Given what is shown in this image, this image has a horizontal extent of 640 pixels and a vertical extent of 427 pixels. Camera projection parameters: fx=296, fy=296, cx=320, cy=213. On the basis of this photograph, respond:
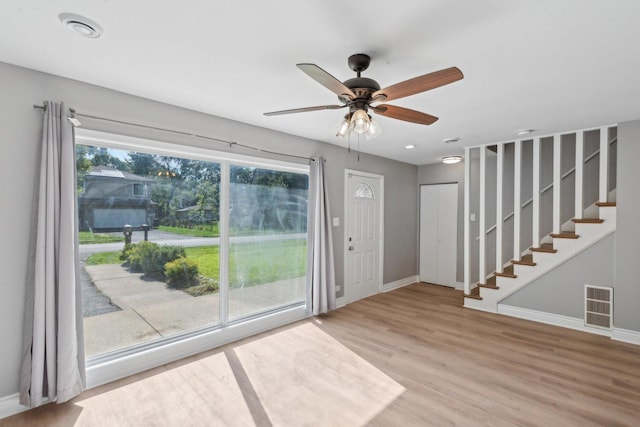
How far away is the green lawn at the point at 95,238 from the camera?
2600 millimetres

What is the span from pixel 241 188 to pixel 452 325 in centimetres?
328

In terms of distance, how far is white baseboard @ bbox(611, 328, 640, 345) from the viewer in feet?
10.9

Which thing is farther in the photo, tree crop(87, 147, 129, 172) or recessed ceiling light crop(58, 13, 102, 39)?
tree crop(87, 147, 129, 172)

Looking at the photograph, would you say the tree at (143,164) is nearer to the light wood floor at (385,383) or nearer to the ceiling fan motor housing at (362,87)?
the light wood floor at (385,383)

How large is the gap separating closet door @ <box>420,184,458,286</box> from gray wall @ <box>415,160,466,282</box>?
0.07 m

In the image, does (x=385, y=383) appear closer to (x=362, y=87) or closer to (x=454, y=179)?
(x=362, y=87)

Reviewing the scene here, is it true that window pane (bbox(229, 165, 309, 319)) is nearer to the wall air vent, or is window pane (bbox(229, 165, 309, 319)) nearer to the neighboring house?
the neighboring house

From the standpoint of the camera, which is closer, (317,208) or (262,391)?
(262,391)

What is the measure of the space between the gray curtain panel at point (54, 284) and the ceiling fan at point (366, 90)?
1.95 metres

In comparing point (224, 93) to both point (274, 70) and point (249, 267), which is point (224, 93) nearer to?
point (274, 70)

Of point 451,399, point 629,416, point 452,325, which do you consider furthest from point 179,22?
point 452,325

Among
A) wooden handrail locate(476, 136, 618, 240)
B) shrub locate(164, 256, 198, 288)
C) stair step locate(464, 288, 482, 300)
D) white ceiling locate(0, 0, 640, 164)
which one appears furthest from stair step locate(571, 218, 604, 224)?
shrub locate(164, 256, 198, 288)

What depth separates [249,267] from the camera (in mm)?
3750

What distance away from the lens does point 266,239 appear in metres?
3.94
